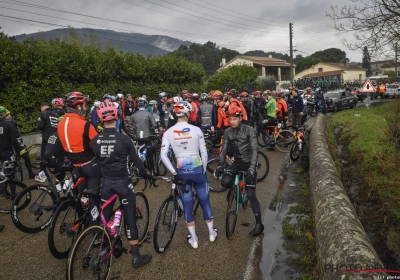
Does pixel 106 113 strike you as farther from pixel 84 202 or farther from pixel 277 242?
pixel 277 242

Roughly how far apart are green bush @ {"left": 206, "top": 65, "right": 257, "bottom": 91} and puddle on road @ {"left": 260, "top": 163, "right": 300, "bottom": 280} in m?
21.3

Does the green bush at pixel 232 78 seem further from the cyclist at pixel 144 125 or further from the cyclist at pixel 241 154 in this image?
the cyclist at pixel 241 154

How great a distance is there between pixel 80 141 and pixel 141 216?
5.17 ft

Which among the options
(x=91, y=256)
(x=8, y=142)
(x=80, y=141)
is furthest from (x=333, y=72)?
(x=91, y=256)

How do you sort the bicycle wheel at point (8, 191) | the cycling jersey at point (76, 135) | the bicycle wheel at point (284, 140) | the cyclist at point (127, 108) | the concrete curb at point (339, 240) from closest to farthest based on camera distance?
the concrete curb at point (339, 240)
the cycling jersey at point (76, 135)
the bicycle wheel at point (8, 191)
the bicycle wheel at point (284, 140)
the cyclist at point (127, 108)

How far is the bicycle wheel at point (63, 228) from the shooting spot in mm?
3951

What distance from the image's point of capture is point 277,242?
463cm

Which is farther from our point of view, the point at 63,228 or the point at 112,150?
the point at 63,228

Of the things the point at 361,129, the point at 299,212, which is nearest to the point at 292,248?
the point at 299,212

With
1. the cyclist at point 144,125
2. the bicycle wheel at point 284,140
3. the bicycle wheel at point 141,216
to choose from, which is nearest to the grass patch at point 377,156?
the bicycle wheel at point 284,140

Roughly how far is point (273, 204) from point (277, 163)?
127 inches

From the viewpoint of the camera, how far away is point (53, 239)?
3.92 m

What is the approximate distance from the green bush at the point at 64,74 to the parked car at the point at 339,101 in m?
12.2

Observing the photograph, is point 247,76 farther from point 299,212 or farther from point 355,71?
point 355,71
